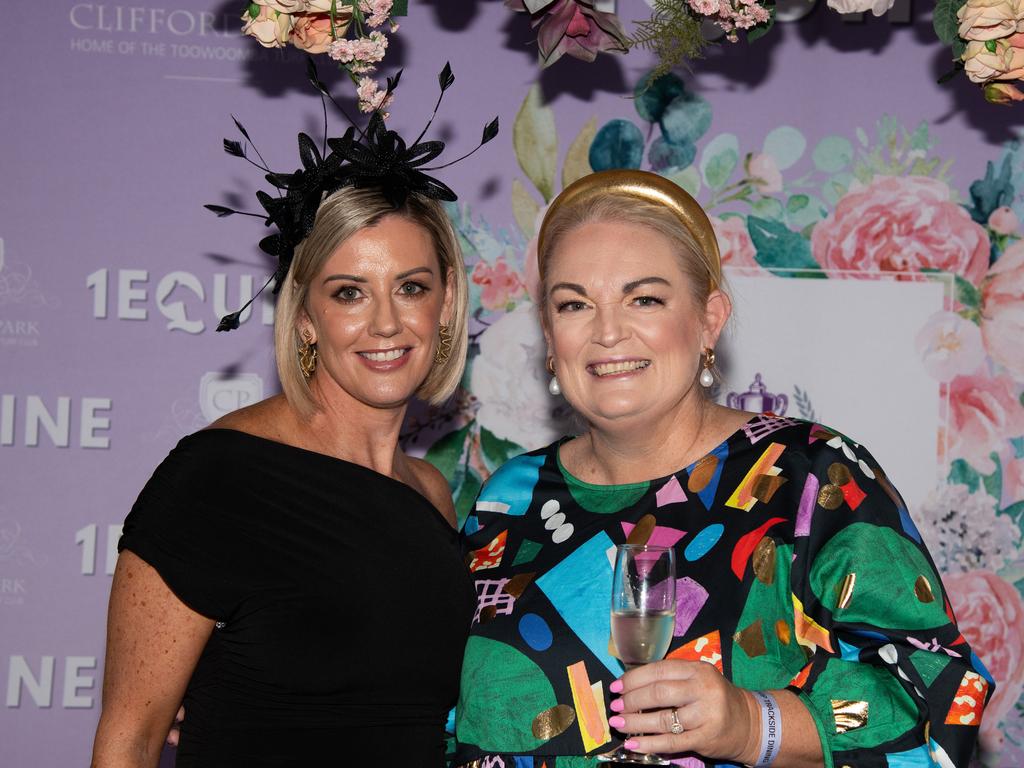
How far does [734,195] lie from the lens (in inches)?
149

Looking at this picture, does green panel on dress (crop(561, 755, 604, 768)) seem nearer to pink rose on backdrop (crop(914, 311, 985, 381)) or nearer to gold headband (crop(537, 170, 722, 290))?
gold headband (crop(537, 170, 722, 290))

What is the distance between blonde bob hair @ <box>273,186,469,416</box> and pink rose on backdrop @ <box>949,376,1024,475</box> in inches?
74.3

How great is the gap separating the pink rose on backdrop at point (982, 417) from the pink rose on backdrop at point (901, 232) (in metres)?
0.35

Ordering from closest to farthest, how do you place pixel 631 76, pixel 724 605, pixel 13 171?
pixel 724 605, pixel 13 171, pixel 631 76

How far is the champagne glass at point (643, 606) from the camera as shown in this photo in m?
1.81

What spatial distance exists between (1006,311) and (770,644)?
86.0 inches

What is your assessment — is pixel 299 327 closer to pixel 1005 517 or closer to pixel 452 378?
pixel 452 378

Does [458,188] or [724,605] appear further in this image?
[458,188]

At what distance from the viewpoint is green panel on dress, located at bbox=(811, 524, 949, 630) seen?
1.94 meters

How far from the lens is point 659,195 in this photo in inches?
90.4

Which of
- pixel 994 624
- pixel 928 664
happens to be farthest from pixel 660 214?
pixel 994 624

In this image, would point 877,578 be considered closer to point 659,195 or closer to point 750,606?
point 750,606

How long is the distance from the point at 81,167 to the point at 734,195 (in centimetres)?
206

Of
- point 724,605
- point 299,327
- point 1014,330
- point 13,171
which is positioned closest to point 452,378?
point 299,327
